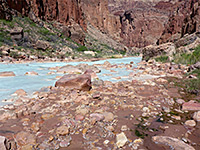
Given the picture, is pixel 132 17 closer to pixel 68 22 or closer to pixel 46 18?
pixel 68 22

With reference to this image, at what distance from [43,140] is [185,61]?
28.9ft

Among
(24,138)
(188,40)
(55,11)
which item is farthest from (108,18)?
(24,138)

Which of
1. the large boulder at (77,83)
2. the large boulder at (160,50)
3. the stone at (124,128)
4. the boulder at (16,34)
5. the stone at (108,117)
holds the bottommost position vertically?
the stone at (124,128)

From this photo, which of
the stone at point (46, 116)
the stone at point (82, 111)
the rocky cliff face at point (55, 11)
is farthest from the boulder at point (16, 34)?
the stone at point (82, 111)

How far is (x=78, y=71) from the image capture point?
7.00 meters

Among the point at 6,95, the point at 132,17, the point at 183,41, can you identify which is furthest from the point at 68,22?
the point at 132,17

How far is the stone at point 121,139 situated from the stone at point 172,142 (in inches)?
13.6

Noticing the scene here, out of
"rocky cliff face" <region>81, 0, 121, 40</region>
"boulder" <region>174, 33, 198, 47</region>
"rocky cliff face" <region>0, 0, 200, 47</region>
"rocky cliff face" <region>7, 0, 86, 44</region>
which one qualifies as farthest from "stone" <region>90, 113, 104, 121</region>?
"rocky cliff face" <region>81, 0, 121, 40</region>

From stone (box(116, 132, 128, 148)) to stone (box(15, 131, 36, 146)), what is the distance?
923 millimetres

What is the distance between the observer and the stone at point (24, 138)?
1.56 meters

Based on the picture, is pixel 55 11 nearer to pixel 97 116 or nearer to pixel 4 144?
pixel 97 116

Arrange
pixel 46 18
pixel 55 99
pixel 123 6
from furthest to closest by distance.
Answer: pixel 123 6 < pixel 46 18 < pixel 55 99

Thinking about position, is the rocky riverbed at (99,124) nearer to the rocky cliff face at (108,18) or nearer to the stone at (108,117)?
the stone at (108,117)

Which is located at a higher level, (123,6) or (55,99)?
Answer: (123,6)
